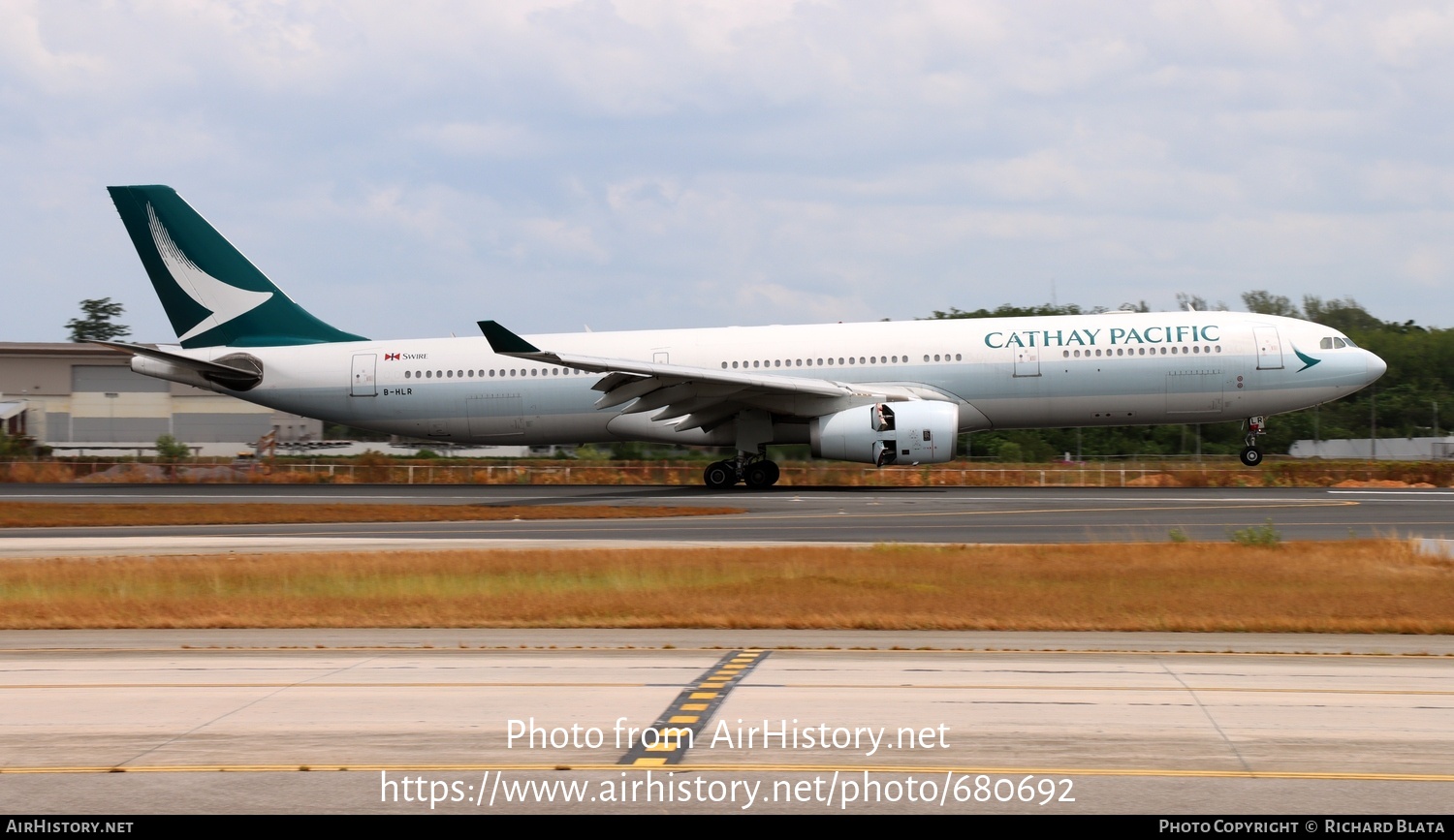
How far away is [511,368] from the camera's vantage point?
3872 centimetres

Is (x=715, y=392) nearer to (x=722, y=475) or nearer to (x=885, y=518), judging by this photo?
(x=722, y=475)

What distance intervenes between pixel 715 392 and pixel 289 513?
1109 centimetres

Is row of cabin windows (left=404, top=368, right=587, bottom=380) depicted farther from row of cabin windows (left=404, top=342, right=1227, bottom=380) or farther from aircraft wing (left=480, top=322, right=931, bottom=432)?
aircraft wing (left=480, top=322, right=931, bottom=432)

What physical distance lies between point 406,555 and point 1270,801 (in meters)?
17.1

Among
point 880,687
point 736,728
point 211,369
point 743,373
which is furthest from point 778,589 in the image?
point 211,369

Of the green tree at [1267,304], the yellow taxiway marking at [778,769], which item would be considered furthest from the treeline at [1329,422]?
the yellow taxiway marking at [778,769]

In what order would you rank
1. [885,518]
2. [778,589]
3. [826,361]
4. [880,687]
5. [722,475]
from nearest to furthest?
1. [880,687]
2. [778,589]
3. [885,518]
4. [826,361]
5. [722,475]

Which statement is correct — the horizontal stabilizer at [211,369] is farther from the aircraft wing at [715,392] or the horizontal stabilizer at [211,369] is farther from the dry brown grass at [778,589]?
the dry brown grass at [778,589]

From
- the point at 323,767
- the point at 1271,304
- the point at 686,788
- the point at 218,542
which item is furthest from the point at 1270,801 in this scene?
the point at 1271,304

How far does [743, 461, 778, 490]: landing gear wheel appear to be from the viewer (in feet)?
125

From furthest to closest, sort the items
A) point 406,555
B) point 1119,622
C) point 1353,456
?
1. point 1353,456
2. point 406,555
3. point 1119,622

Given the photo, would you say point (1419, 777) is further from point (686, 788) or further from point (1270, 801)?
point (686, 788)

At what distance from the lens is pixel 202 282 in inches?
1588

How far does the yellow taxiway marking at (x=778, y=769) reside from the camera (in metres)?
8.04
